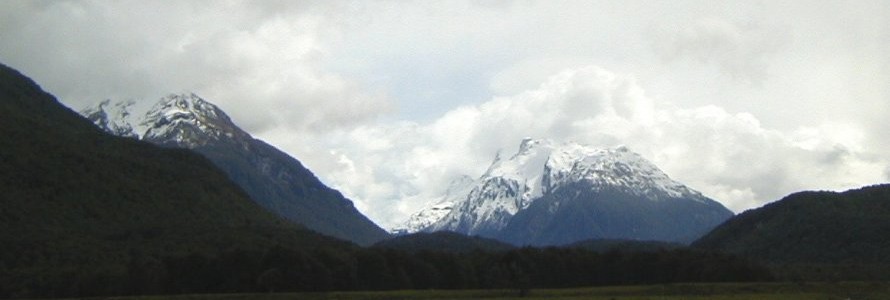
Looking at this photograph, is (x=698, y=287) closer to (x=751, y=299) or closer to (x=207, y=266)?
(x=751, y=299)

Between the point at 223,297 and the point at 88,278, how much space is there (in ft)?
139

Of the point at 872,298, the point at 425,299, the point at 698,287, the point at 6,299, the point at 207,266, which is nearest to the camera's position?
the point at 872,298

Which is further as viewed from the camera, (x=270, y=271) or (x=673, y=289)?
(x=270, y=271)

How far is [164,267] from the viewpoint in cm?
19575

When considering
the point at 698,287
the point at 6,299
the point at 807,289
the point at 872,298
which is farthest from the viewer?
the point at 6,299

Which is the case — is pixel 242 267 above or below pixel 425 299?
above

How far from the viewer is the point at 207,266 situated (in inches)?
7682

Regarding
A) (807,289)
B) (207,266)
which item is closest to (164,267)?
(207,266)

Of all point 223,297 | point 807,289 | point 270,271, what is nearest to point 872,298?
point 807,289

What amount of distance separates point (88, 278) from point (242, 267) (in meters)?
25.0

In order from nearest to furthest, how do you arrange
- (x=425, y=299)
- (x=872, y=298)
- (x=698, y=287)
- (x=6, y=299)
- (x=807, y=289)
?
(x=872, y=298)
(x=425, y=299)
(x=807, y=289)
(x=698, y=287)
(x=6, y=299)

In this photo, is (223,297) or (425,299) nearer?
(425,299)

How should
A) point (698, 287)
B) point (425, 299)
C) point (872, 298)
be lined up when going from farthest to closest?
point (698, 287)
point (425, 299)
point (872, 298)

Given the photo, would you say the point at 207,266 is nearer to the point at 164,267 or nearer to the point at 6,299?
the point at 164,267
